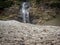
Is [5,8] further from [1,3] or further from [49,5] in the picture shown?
[49,5]

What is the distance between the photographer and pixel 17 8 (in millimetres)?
11516

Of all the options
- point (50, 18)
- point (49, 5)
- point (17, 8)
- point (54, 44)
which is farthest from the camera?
point (17, 8)

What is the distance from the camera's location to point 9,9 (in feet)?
37.9

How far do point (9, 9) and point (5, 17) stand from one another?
0.81 m

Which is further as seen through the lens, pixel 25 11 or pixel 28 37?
pixel 25 11

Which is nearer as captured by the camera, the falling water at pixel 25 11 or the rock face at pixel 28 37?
the rock face at pixel 28 37

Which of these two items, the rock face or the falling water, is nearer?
the rock face


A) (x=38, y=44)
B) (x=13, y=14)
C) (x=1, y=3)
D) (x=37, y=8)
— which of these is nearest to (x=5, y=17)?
(x=13, y=14)

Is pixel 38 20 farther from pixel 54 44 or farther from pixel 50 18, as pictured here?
pixel 54 44

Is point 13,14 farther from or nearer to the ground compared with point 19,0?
nearer to the ground

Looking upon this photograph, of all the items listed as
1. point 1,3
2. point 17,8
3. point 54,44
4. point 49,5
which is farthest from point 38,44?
point 1,3

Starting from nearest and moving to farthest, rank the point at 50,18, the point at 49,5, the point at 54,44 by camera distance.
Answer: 1. the point at 54,44
2. the point at 50,18
3. the point at 49,5

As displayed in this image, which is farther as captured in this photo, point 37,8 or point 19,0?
point 19,0

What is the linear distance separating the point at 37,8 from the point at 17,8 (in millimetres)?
1572
